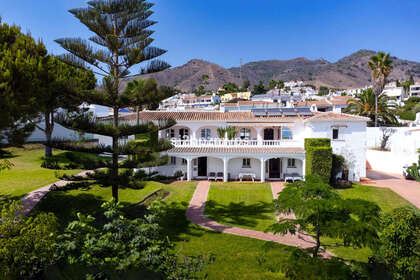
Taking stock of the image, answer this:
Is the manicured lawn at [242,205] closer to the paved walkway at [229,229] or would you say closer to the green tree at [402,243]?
the paved walkway at [229,229]

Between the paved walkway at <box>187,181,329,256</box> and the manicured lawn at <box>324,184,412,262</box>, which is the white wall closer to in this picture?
the manicured lawn at <box>324,184,412,262</box>

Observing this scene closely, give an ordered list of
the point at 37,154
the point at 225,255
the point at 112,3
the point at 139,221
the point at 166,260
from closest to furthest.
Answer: the point at 166,260 → the point at 139,221 → the point at 225,255 → the point at 112,3 → the point at 37,154

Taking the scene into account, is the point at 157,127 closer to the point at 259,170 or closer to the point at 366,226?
the point at 366,226

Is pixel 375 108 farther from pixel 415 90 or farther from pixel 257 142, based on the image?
pixel 415 90

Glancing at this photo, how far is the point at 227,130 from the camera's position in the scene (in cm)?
2306

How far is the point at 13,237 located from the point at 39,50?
9.78 metres

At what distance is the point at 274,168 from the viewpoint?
2378 cm

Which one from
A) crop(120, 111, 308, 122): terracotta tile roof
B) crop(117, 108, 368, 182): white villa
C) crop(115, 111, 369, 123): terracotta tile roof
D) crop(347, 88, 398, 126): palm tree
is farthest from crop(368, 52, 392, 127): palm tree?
crop(120, 111, 308, 122): terracotta tile roof

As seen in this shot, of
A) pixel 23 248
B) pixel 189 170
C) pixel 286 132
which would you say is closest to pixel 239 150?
pixel 189 170

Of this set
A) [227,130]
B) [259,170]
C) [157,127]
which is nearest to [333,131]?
[259,170]

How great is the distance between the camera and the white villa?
21.7m

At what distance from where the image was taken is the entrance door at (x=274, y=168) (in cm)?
2358

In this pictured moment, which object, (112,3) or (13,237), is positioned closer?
(13,237)

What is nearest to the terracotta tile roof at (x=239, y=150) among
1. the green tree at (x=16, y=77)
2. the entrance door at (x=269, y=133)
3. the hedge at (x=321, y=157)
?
the hedge at (x=321, y=157)
